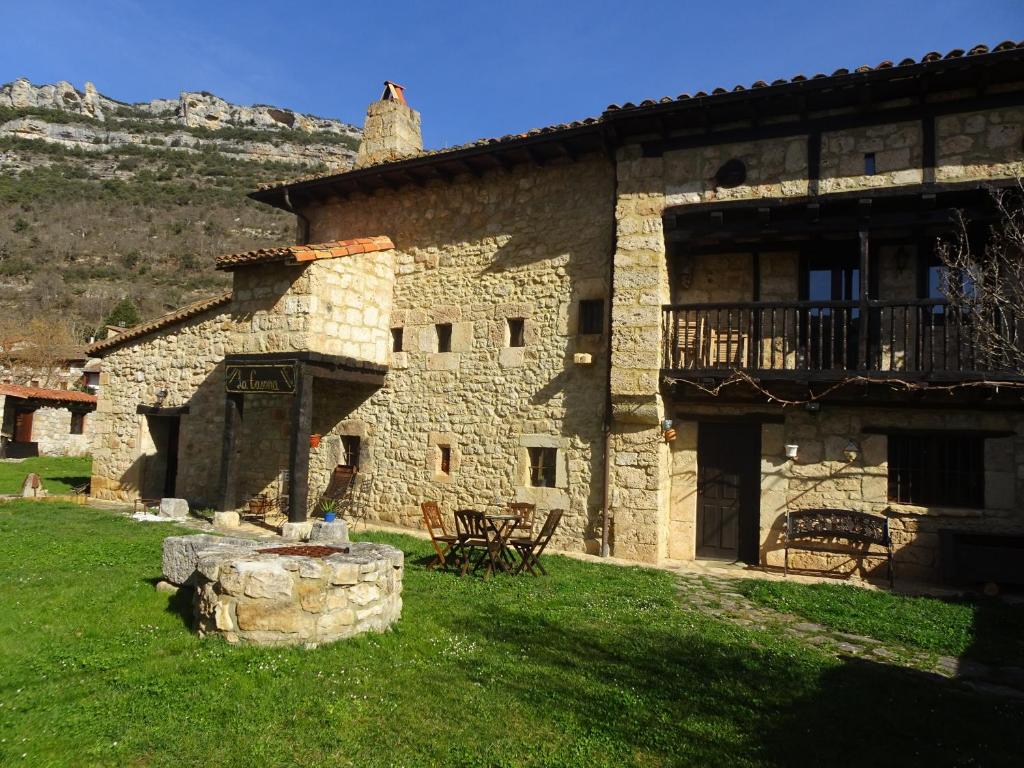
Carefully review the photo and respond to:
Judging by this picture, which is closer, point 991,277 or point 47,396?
point 991,277

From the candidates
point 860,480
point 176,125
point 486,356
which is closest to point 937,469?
point 860,480

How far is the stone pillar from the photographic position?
389 inches

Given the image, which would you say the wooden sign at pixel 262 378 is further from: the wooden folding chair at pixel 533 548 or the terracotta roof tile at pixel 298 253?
the wooden folding chair at pixel 533 548

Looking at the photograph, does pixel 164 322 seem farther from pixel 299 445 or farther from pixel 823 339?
pixel 823 339

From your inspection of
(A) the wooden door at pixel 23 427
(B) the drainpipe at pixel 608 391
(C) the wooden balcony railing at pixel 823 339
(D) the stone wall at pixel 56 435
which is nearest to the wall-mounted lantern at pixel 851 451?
(C) the wooden balcony railing at pixel 823 339

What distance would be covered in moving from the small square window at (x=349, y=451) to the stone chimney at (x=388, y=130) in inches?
225

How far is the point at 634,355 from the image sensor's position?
9.98m

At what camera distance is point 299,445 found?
11102 millimetres

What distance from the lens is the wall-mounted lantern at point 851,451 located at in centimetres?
955

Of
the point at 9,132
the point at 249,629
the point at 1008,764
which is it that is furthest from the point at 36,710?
the point at 9,132

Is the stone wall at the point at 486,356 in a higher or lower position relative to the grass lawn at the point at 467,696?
higher

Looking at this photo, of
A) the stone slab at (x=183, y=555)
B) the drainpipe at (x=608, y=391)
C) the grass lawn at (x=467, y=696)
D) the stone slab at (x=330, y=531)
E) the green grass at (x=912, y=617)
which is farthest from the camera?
the drainpipe at (x=608, y=391)

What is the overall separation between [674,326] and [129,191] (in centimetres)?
5670

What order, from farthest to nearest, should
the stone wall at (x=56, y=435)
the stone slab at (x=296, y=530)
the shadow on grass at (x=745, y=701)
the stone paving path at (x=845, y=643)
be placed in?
the stone wall at (x=56, y=435)
the stone slab at (x=296, y=530)
the stone paving path at (x=845, y=643)
the shadow on grass at (x=745, y=701)
